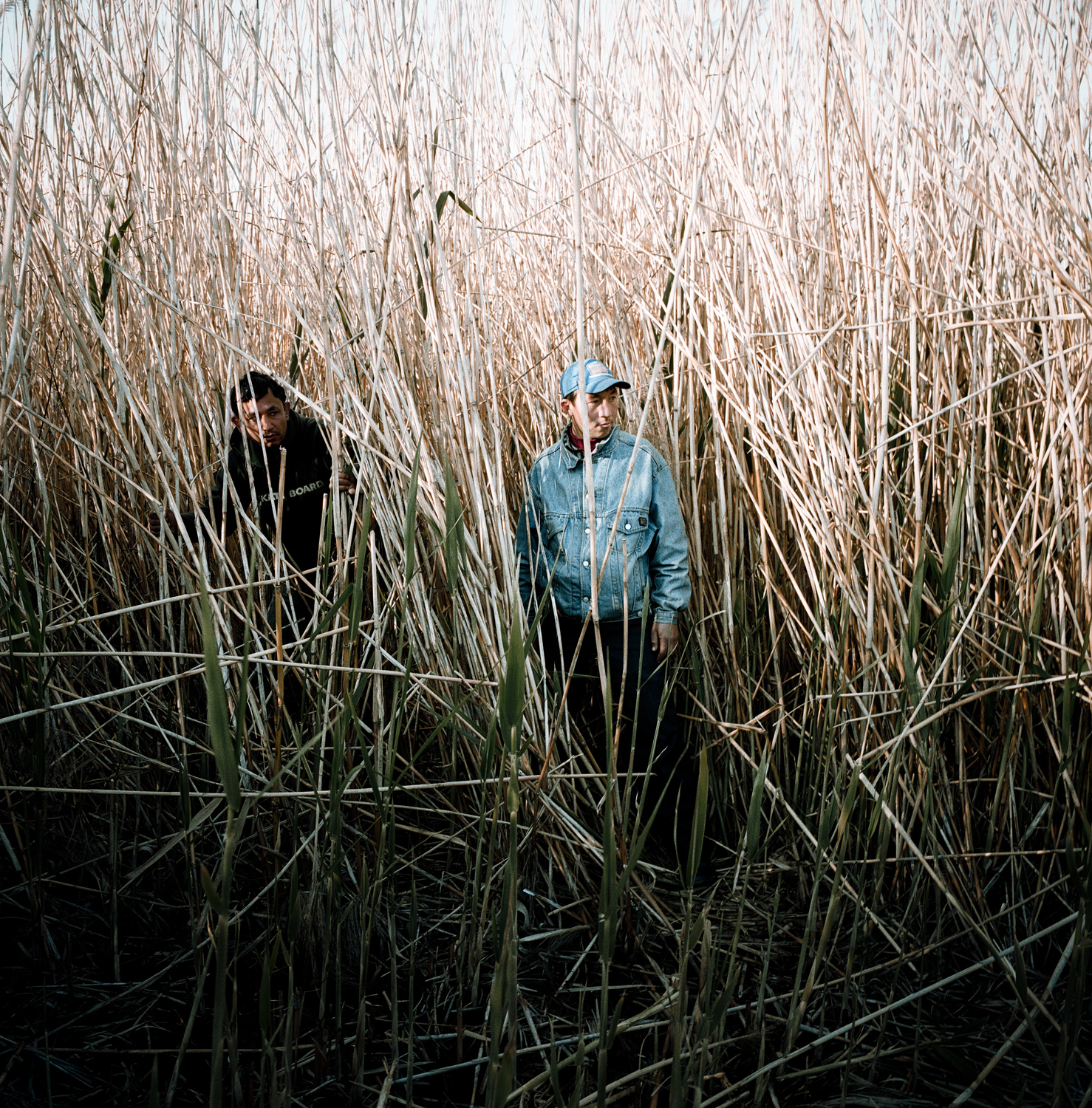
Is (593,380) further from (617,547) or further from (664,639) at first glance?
(664,639)

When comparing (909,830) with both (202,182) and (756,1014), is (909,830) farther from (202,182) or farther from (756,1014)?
(202,182)

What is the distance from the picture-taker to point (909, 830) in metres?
1.16

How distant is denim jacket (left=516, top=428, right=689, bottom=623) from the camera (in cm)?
142

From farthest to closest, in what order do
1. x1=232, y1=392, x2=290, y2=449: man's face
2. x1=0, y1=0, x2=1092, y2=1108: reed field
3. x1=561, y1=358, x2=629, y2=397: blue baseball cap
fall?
x1=232, y1=392, x2=290, y2=449: man's face
x1=561, y1=358, x2=629, y2=397: blue baseball cap
x1=0, y1=0, x2=1092, y2=1108: reed field

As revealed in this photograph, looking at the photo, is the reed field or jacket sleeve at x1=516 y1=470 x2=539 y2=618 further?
jacket sleeve at x1=516 y1=470 x2=539 y2=618

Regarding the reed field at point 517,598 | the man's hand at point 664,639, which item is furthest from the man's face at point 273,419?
the man's hand at point 664,639

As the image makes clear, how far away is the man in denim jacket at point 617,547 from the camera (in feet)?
4.64

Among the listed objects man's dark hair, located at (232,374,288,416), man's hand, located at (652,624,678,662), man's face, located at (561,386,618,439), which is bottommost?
man's hand, located at (652,624,678,662)

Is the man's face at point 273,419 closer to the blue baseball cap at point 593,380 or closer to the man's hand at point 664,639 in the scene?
the blue baseball cap at point 593,380

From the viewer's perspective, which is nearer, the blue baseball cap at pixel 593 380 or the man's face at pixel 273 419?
the blue baseball cap at pixel 593 380

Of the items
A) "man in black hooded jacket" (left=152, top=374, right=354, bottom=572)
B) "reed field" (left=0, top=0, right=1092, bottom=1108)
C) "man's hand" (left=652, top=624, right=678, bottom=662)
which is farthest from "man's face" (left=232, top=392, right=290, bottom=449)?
"man's hand" (left=652, top=624, right=678, bottom=662)

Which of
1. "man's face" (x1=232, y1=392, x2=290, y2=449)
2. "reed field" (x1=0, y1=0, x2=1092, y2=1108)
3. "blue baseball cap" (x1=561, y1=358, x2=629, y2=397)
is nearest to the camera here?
"reed field" (x1=0, y1=0, x2=1092, y2=1108)

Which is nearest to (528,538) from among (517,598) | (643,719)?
(643,719)

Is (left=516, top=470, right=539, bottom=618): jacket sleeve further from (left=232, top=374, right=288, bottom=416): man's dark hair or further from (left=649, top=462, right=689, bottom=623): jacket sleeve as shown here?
(left=232, top=374, right=288, bottom=416): man's dark hair
